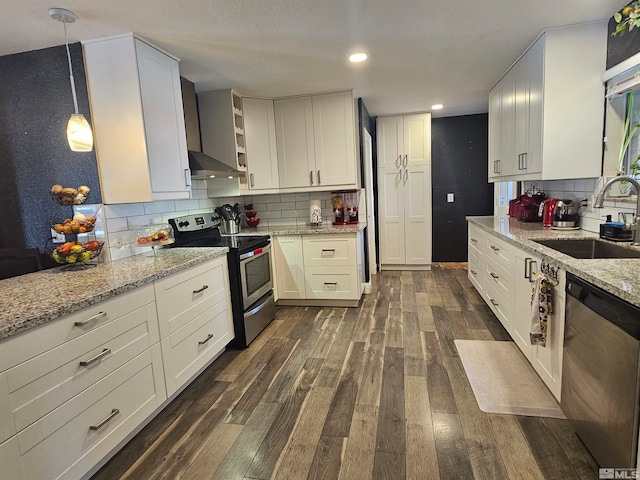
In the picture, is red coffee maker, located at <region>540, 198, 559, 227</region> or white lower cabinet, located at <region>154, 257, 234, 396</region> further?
red coffee maker, located at <region>540, 198, 559, 227</region>

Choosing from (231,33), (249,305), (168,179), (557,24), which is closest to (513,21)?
(557,24)

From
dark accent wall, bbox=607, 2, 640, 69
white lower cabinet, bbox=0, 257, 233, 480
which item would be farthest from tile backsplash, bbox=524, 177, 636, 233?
white lower cabinet, bbox=0, 257, 233, 480

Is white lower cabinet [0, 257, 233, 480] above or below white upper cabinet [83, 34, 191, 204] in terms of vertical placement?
below

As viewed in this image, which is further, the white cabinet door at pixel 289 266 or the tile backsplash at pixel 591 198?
the white cabinet door at pixel 289 266

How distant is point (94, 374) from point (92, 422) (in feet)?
0.70

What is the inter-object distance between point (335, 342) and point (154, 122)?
2197 millimetres

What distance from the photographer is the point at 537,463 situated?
61.6 inches

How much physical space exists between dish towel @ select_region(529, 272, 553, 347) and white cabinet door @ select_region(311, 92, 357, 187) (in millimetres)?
2202

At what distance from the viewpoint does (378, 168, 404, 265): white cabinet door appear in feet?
16.6

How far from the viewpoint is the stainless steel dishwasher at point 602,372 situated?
3.97ft

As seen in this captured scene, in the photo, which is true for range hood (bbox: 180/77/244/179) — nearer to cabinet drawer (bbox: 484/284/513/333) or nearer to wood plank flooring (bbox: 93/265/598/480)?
wood plank flooring (bbox: 93/265/598/480)

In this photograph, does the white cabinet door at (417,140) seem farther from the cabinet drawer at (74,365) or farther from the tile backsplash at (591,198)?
the cabinet drawer at (74,365)

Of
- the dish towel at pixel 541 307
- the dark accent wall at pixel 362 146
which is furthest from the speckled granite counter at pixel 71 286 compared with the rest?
the dark accent wall at pixel 362 146

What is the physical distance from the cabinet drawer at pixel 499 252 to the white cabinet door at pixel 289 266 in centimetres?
185
